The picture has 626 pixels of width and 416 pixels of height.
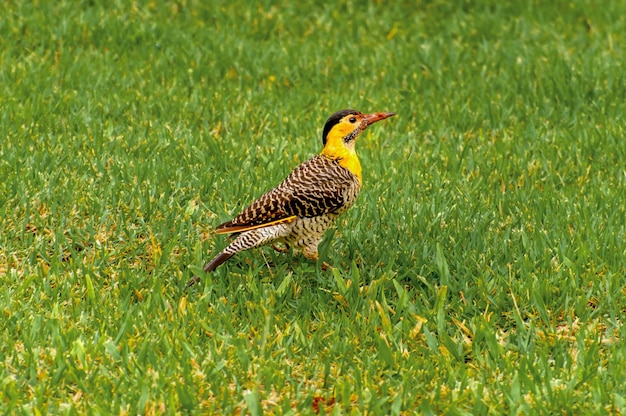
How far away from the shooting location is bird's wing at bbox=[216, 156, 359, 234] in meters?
6.06

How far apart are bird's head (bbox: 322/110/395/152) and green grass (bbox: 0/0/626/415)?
0.64 meters

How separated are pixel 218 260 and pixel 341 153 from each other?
3.53 ft

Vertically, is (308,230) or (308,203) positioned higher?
(308,203)

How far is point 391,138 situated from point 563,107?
5.54ft

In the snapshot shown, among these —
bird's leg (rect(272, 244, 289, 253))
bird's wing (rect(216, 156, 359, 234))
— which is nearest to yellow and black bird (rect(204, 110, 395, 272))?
bird's wing (rect(216, 156, 359, 234))

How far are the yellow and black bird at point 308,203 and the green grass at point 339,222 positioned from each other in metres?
0.23

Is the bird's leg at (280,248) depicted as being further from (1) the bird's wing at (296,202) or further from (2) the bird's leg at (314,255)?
(1) the bird's wing at (296,202)

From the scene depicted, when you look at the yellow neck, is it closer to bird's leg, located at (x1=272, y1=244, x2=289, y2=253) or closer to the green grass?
the green grass

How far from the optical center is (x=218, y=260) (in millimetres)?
5996

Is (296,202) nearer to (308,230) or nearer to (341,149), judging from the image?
(308,230)

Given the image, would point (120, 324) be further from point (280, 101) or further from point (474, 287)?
point (280, 101)

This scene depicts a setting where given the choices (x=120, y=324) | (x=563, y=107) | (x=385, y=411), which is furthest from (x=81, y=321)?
(x=563, y=107)

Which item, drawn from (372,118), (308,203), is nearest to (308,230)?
(308,203)

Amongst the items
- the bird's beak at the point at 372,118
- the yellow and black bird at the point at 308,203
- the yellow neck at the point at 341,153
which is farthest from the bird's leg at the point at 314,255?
the bird's beak at the point at 372,118
